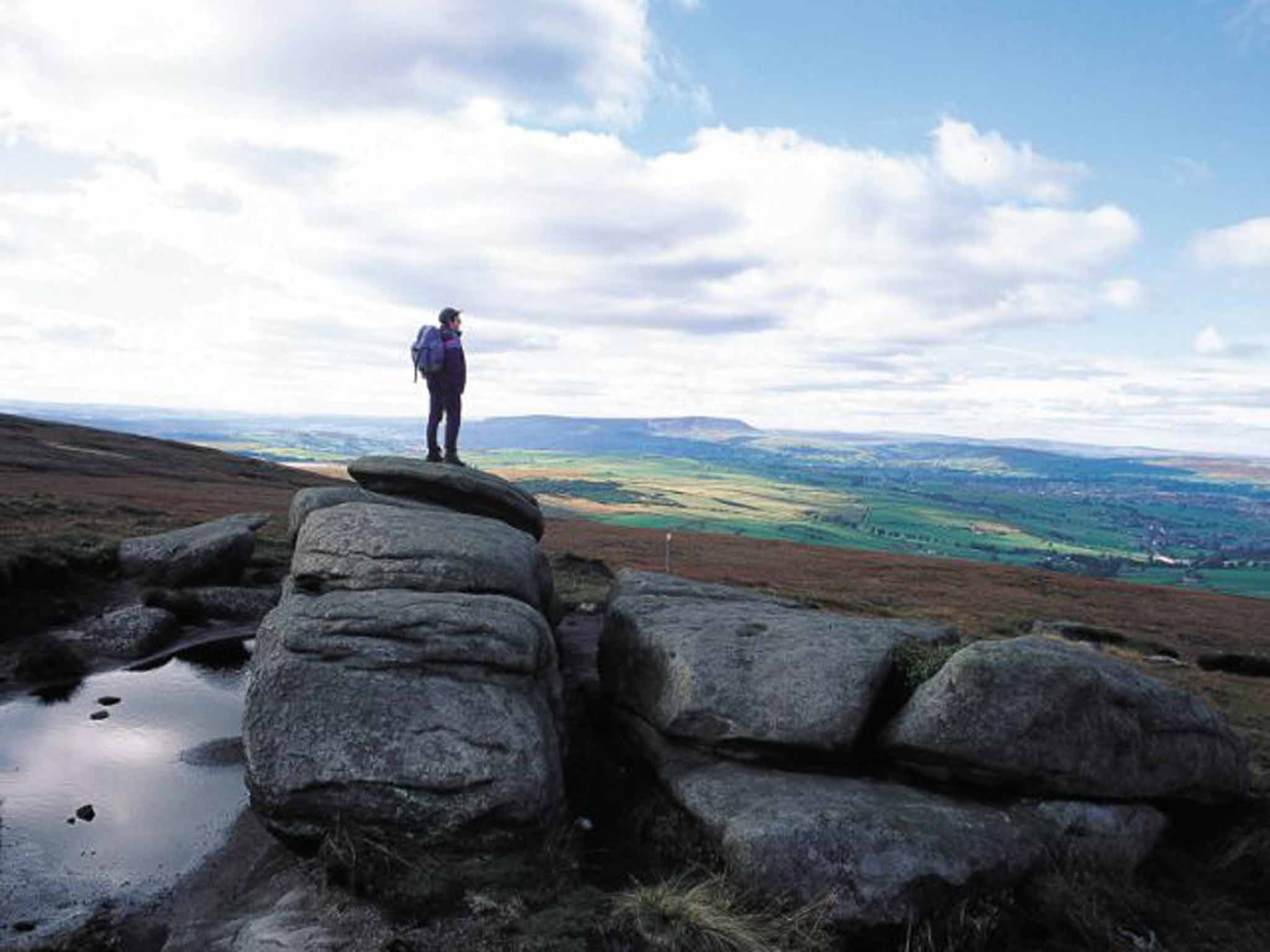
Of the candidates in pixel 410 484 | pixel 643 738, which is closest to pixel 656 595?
pixel 643 738

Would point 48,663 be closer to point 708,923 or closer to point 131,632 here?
point 131,632

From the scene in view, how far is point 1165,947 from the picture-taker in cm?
1195

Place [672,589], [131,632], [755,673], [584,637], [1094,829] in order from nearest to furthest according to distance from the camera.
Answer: [1094,829]
[755,673]
[672,589]
[131,632]
[584,637]

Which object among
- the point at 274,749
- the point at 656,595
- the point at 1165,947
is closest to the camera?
the point at 1165,947

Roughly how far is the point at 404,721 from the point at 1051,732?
38.1 ft

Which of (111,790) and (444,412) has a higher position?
(444,412)

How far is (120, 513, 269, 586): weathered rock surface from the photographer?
95.2 feet

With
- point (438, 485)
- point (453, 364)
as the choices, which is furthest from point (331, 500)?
point (453, 364)

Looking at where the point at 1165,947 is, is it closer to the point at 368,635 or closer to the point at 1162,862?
the point at 1162,862

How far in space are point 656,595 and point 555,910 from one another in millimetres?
11107

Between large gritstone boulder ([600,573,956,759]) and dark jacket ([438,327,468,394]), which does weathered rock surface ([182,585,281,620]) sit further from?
large gritstone boulder ([600,573,956,759])

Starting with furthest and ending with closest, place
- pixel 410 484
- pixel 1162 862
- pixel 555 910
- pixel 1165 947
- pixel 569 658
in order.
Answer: pixel 410 484, pixel 569 658, pixel 1162 862, pixel 1165 947, pixel 555 910

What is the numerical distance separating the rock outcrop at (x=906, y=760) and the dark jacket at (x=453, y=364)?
13950 millimetres

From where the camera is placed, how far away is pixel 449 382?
2702 centimetres
